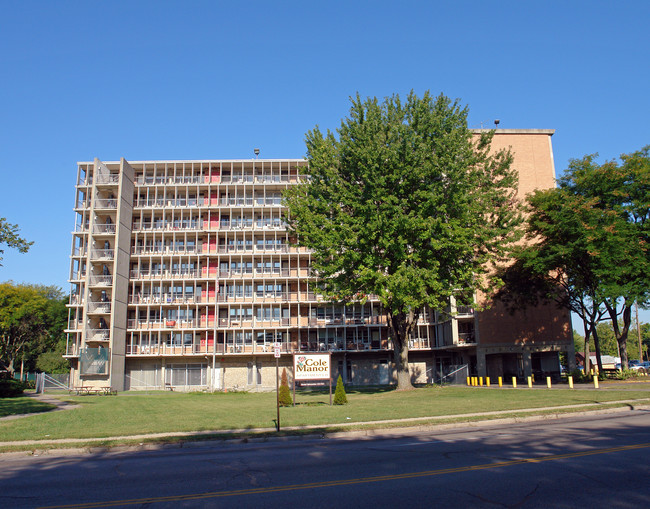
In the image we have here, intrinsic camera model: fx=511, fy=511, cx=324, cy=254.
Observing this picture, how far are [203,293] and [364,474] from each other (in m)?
52.5

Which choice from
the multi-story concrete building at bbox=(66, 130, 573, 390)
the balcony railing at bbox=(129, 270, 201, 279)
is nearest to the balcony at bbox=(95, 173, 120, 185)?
the multi-story concrete building at bbox=(66, 130, 573, 390)

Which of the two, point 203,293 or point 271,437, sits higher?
point 203,293

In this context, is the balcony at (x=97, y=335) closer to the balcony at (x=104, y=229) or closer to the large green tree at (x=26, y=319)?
the balcony at (x=104, y=229)

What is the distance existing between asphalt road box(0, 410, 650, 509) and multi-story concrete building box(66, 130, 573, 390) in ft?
141

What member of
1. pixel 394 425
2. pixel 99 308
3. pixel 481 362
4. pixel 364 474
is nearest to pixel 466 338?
pixel 481 362

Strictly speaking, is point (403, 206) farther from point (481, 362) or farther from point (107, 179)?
point (107, 179)

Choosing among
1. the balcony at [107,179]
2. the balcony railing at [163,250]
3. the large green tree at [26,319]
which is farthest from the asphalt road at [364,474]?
the large green tree at [26,319]

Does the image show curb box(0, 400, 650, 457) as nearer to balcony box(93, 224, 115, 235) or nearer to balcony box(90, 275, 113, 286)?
balcony box(90, 275, 113, 286)

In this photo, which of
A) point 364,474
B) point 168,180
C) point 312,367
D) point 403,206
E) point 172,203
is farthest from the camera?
point 168,180

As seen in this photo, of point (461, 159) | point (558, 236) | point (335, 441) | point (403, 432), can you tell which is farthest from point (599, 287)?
point (335, 441)

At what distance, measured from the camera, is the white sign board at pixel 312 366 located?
25.1 meters

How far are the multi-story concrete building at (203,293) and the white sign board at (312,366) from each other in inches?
1221

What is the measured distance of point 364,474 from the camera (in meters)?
9.20

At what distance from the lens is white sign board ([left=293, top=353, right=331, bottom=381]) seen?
2508 cm
